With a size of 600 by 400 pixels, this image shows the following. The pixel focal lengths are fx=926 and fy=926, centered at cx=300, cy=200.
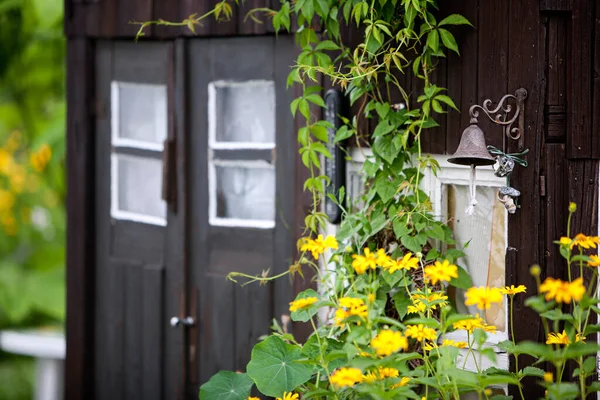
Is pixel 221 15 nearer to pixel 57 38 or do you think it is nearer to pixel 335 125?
pixel 335 125

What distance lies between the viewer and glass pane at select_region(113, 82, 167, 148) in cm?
520

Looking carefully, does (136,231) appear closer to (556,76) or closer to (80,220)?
(80,220)

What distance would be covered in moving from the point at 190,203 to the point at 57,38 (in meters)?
3.44

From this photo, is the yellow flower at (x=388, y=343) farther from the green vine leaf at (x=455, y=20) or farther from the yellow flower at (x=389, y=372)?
the green vine leaf at (x=455, y=20)

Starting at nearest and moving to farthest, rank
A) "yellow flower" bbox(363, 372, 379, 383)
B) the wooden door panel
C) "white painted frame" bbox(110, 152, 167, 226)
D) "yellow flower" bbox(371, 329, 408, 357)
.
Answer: "yellow flower" bbox(371, 329, 408, 357) → "yellow flower" bbox(363, 372, 379, 383) → the wooden door panel → "white painted frame" bbox(110, 152, 167, 226)

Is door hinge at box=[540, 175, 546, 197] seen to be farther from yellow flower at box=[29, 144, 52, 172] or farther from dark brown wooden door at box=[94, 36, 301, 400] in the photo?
yellow flower at box=[29, 144, 52, 172]

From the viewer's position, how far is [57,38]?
308 inches

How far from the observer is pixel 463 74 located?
3.86m

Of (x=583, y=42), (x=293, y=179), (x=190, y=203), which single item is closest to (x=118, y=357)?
(x=190, y=203)

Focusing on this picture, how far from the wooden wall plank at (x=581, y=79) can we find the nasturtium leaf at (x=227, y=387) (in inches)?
64.8

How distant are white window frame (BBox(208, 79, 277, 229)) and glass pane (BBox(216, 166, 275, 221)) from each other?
23 mm

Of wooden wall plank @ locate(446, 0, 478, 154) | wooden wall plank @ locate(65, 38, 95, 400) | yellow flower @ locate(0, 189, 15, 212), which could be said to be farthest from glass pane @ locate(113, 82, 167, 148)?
yellow flower @ locate(0, 189, 15, 212)

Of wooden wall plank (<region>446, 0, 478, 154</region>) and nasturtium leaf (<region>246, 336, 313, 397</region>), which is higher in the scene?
wooden wall plank (<region>446, 0, 478, 154</region>)

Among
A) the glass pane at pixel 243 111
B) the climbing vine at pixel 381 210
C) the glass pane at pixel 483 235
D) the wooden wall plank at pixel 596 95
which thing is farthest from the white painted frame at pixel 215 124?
the wooden wall plank at pixel 596 95
